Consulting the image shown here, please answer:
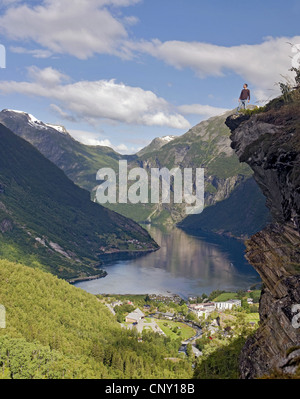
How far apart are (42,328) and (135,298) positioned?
3096 inches

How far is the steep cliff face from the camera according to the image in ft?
100

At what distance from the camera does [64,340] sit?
9000 centimetres

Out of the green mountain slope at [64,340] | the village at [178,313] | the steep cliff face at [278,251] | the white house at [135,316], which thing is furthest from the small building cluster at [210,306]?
the steep cliff face at [278,251]

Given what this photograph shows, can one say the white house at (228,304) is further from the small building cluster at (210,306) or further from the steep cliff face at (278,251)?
the steep cliff face at (278,251)

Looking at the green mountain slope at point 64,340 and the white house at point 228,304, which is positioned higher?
the green mountain slope at point 64,340

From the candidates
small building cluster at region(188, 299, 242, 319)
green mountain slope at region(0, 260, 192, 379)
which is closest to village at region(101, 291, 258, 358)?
small building cluster at region(188, 299, 242, 319)

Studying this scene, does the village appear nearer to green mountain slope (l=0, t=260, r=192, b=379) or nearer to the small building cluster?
the small building cluster

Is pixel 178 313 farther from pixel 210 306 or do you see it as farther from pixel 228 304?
pixel 228 304

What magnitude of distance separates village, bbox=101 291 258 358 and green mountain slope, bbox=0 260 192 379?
7.67m

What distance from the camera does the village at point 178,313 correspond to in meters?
119

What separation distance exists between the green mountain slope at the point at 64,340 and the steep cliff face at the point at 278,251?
4356 centimetres

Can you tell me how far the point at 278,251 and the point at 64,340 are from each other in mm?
67475
